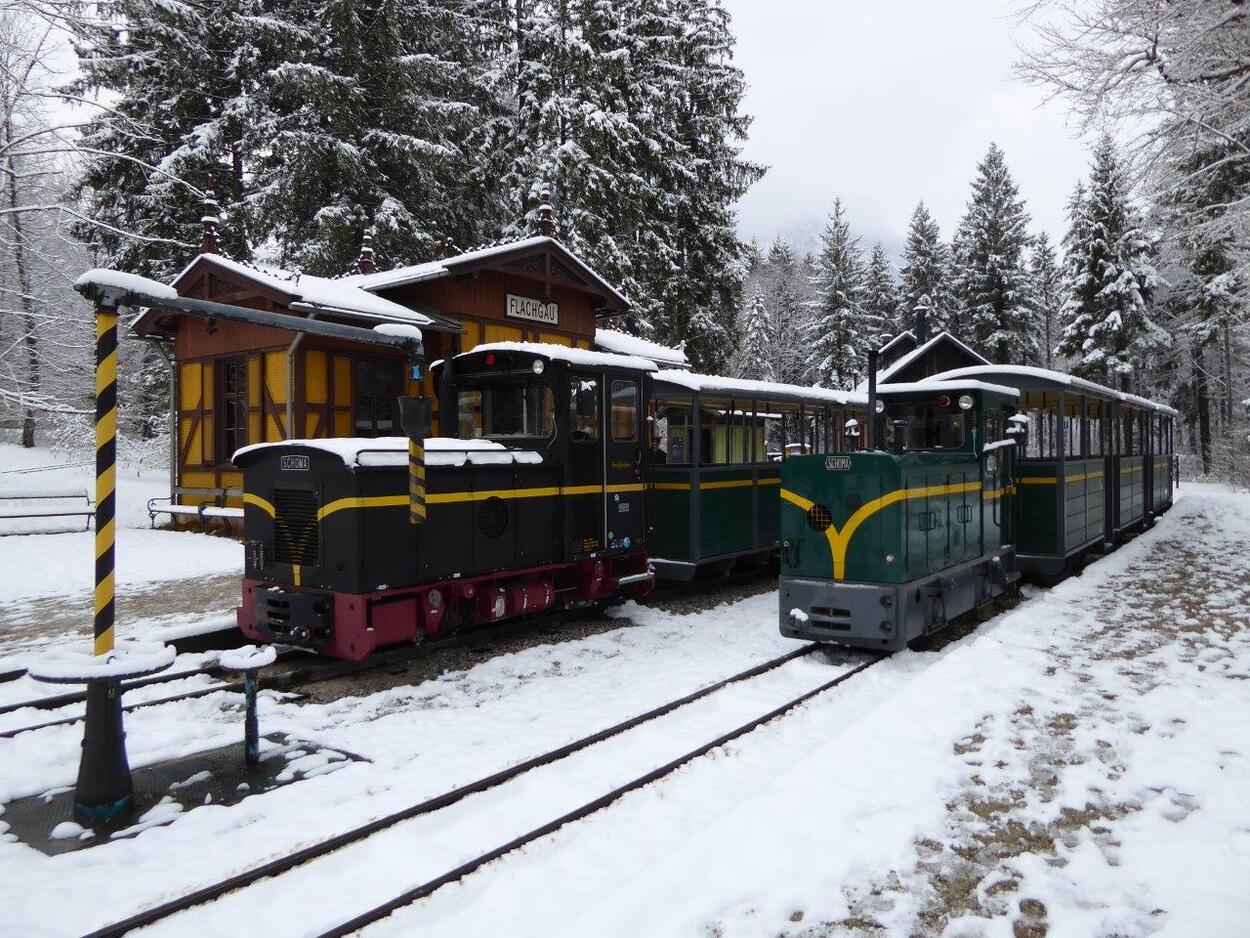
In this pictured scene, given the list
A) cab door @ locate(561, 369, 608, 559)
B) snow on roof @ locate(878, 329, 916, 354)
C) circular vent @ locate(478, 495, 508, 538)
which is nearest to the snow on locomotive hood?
circular vent @ locate(478, 495, 508, 538)

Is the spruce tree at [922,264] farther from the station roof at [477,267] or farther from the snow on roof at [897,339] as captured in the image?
the station roof at [477,267]

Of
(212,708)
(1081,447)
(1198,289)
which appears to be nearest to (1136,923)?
(212,708)

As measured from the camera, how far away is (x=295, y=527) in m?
7.54

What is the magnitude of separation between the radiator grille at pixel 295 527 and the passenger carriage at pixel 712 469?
4642 millimetres

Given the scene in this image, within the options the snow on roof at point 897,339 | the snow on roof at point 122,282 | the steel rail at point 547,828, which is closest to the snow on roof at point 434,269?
the snow on roof at point 122,282

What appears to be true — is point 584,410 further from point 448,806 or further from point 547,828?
point 547,828

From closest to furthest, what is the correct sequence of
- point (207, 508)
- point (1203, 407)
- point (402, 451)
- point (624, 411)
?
point (402, 451)
point (624, 411)
point (207, 508)
point (1203, 407)

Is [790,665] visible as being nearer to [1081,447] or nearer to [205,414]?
[1081,447]

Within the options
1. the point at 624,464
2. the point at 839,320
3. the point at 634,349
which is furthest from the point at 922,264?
the point at 624,464

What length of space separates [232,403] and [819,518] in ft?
45.8

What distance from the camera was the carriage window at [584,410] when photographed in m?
9.18

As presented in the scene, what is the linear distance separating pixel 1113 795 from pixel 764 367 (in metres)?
45.6

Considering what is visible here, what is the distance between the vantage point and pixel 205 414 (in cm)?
1720

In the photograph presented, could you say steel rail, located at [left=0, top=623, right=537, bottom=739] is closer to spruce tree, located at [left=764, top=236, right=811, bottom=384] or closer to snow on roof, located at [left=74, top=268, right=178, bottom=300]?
snow on roof, located at [left=74, top=268, right=178, bottom=300]
